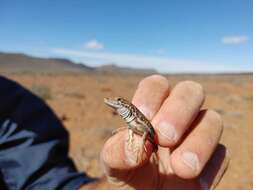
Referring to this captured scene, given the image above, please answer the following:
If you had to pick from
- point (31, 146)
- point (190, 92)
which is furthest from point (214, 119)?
point (31, 146)

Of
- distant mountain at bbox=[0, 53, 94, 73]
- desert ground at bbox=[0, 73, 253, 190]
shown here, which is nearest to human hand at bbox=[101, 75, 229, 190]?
desert ground at bbox=[0, 73, 253, 190]

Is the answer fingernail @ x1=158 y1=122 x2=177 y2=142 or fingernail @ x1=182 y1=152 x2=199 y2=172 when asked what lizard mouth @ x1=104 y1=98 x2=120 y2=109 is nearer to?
fingernail @ x1=158 y1=122 x2=177 y2=142

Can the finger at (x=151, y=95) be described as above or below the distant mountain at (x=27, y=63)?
above

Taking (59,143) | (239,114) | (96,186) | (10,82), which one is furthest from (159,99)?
(239,114)

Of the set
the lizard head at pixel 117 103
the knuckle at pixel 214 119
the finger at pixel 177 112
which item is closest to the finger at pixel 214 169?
the knuckle at pixel 214 119

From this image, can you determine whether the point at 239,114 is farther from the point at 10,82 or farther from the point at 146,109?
the point at 146,109

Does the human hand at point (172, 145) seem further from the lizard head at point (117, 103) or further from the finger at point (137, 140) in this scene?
the lizard head at point (117, 103)
